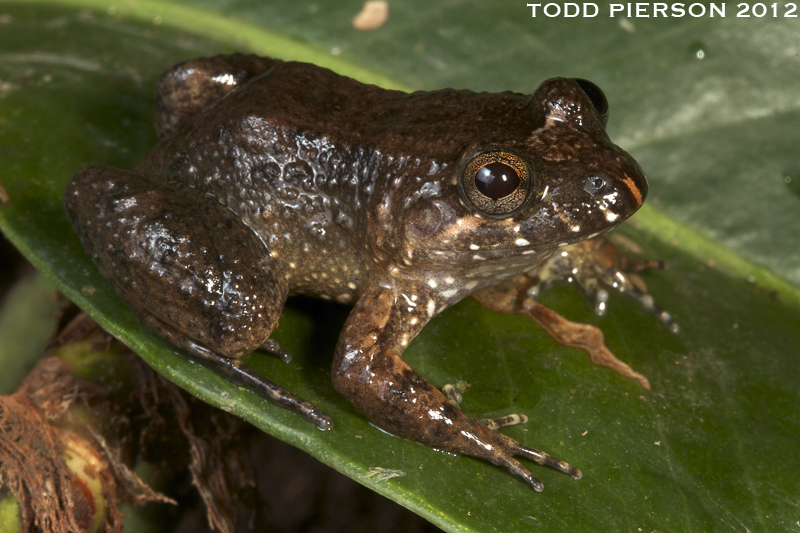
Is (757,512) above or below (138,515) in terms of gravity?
above

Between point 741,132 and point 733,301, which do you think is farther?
point 741,132

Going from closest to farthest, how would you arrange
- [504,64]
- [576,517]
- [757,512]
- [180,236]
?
[576,517] → [757,512] → [180,236] → [504,64]

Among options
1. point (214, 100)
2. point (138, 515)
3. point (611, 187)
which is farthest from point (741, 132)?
point (138, 515)

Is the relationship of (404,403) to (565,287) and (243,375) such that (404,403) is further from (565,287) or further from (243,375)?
(565,287)

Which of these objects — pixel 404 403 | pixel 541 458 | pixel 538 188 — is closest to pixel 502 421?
pixel 541 458

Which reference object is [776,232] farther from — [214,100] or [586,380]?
[214,100]

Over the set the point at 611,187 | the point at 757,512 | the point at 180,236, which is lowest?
the point at 757,512
